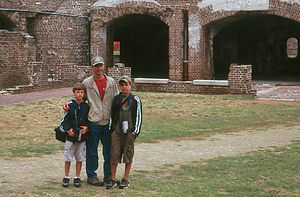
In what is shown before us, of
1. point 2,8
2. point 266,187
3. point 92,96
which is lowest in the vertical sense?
point 266,187

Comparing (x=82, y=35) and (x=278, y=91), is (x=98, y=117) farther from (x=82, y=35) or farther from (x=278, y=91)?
(x=82, y=35)

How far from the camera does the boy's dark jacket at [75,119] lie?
5.84 metres

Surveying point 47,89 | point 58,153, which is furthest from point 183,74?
point 58,153

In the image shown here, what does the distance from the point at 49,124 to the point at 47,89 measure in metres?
9.37

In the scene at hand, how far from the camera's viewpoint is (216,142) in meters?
9.19

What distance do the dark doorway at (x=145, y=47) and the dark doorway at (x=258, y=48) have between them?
342 cm

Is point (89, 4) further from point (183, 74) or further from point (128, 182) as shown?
point (128, 182)

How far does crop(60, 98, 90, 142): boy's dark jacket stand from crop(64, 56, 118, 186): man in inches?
3.1

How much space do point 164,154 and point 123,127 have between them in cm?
239

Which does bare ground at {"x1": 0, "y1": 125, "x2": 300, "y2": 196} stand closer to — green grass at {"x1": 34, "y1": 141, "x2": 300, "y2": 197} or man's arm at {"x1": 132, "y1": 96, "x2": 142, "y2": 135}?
green grass at {"x1": 34, "y1": 141, "x2": 300, "y2": 197}

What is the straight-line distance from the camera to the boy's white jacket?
5.91 meters

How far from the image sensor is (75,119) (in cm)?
586

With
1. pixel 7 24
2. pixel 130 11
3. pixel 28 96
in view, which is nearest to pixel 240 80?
pixel 130 11

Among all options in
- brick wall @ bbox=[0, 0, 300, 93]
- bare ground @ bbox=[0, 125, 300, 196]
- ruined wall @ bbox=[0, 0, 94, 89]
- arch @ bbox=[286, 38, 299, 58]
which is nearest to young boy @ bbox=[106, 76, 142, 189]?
bare ground @ bbox=[0, 125, 300, 196]
